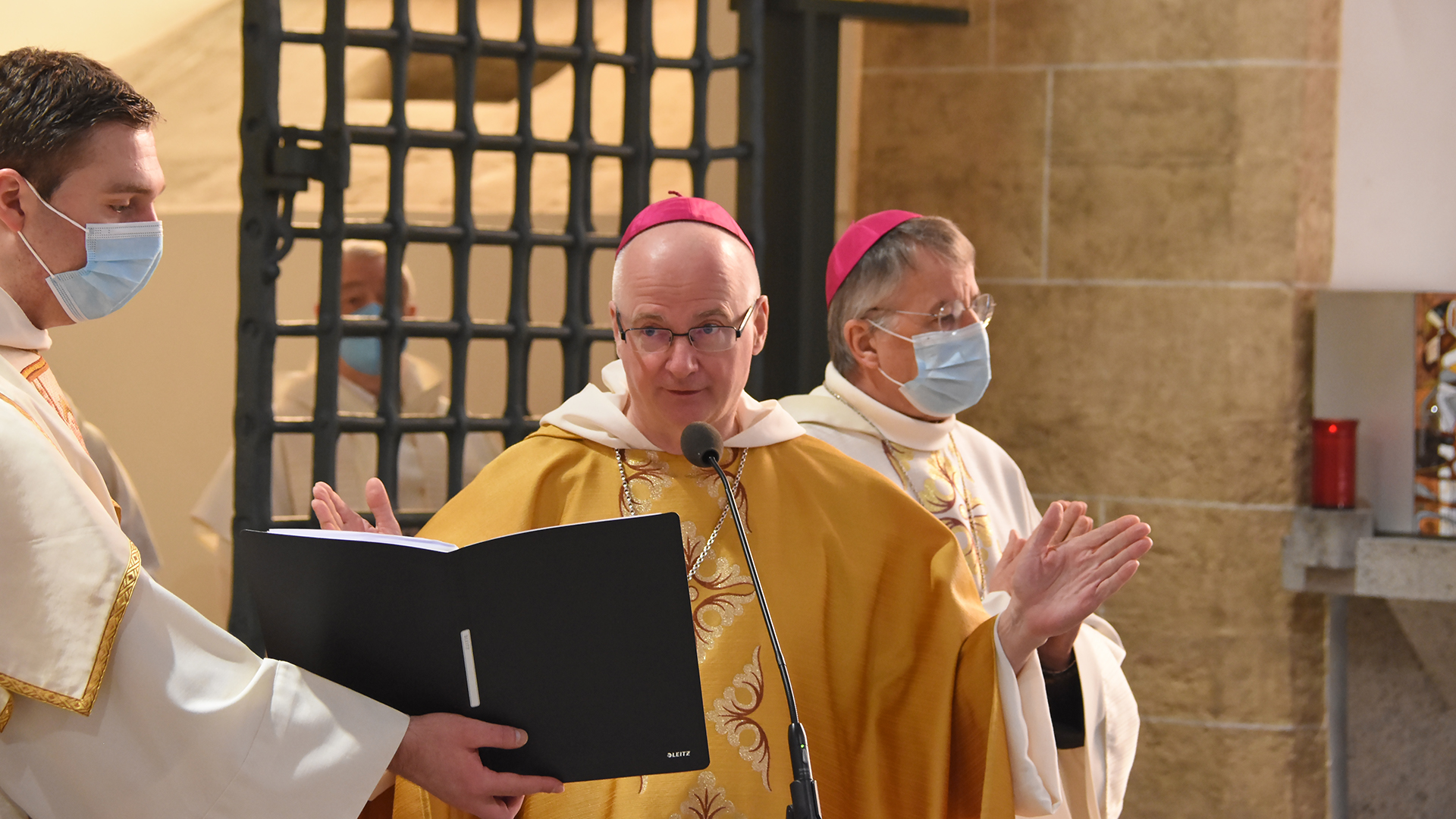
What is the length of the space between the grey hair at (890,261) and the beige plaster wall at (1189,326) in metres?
1.36

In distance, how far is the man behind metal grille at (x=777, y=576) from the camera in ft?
7.28

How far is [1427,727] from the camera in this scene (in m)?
4.50

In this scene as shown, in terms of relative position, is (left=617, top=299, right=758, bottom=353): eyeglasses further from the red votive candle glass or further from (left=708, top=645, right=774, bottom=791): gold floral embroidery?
the red votive candle glass

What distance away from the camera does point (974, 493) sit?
3.18m

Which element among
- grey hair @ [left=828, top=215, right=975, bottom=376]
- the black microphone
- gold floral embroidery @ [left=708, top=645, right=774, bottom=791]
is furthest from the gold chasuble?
grey hair @ [left=828, top=215, right=975, bottom=376]

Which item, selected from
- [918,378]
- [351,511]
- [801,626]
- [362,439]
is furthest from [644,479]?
[362,439]

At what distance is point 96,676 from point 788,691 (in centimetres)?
94

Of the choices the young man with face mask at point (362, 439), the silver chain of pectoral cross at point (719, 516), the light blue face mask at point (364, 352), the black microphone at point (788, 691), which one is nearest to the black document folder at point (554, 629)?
the black microphone at point (788, 691)

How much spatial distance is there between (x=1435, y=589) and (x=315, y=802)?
3.45 m

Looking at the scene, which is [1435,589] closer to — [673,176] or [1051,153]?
[1051,153]

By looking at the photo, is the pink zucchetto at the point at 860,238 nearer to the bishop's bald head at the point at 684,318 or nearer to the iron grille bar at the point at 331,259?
the bishop's bald head at the point at 684,318

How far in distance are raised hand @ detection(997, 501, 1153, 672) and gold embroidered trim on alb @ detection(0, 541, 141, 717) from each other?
52.5 inches

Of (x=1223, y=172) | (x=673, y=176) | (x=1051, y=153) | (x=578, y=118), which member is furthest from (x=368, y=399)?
(x=1223, y=172)

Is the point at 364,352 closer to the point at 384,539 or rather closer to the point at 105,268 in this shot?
the point at 105,268
